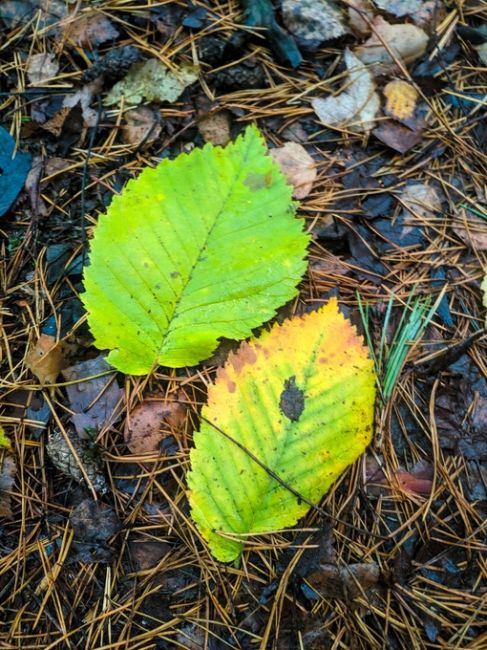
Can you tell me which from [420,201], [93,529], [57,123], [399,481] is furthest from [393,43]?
[93,529]

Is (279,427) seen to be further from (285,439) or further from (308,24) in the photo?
(308,24)

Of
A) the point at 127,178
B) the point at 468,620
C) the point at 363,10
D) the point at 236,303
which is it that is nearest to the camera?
the point at 468,620

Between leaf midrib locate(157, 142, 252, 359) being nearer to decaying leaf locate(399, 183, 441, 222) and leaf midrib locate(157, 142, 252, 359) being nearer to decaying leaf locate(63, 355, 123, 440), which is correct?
decaying leaf locate(63, 355, 123, 440)

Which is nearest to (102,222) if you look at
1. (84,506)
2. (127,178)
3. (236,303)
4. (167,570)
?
(127,178)

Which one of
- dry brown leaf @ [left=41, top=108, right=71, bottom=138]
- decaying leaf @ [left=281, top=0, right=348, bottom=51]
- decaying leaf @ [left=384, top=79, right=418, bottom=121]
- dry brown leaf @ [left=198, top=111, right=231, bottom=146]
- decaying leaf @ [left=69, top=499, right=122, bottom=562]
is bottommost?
decaying leaf @ [left=69, top=499, right=122, bottom=562]

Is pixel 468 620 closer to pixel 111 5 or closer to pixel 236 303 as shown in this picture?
pixel 236 303

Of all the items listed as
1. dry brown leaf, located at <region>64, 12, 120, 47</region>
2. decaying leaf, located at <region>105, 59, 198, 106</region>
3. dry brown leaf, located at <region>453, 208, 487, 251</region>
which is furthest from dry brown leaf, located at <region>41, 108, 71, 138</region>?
dry brown leaf, located at <region>453, 208, 487, 251</region>
